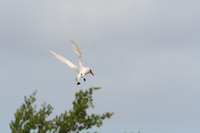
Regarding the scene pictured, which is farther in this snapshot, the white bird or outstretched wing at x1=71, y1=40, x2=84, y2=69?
outstretched wing at x1=71, y1=40, x2=84, y2=69

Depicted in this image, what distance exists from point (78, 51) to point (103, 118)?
501cm

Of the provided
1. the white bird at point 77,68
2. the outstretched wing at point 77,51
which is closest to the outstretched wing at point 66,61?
the white bird at point 77,68

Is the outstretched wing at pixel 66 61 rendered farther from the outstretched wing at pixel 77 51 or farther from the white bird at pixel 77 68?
the outstretched wing at pixel 77 51

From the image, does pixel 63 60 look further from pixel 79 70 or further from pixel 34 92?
pixel 34 92

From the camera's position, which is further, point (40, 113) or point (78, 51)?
point (78, 51)

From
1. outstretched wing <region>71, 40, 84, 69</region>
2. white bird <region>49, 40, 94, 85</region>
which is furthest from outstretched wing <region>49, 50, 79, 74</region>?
outstretched wing <region>71, 40, 84, 69</region>

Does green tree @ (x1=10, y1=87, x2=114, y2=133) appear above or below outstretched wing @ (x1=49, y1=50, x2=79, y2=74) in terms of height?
below

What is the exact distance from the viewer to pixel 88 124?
19078mm

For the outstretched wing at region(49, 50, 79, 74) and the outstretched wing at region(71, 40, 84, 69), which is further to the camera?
the outstretched wing at region(49, 50, 79, 74)

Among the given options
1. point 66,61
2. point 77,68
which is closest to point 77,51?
point 77,68

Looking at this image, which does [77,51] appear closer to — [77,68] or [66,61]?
[77,68]

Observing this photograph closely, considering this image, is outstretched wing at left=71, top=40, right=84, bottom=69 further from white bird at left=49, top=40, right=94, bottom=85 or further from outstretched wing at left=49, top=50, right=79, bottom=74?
outstretched wing at left=49, top=50, right=79, bottom=74

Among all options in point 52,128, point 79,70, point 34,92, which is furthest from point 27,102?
point 79,70

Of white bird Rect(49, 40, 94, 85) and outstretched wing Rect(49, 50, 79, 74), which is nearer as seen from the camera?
white bird Rect(49, 40, 94, 85)
